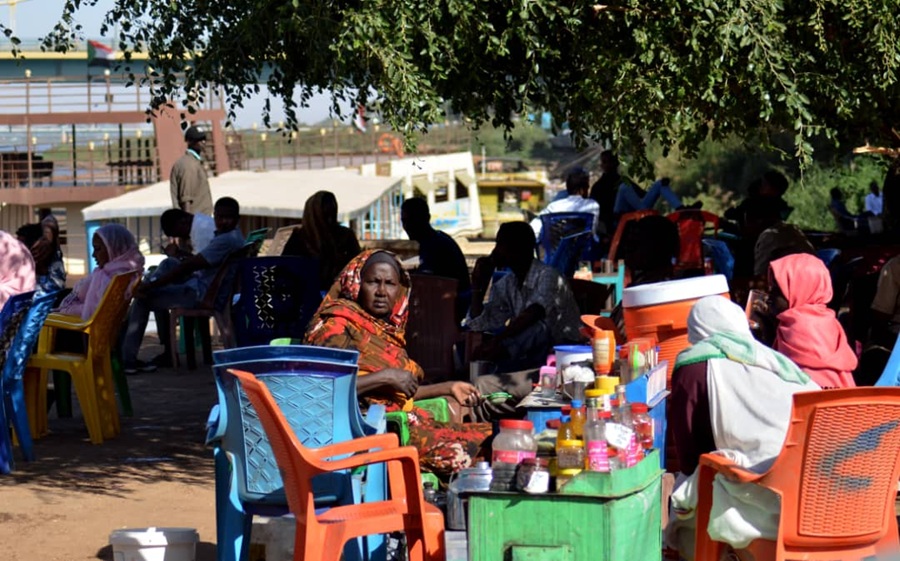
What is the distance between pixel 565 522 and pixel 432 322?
4.28 meters

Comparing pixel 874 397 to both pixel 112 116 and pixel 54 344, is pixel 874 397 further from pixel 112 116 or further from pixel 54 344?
pixel 112 116

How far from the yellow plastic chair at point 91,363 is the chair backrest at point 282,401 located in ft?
12.8

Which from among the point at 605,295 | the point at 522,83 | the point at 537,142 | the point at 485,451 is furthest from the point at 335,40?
the point at 537,142

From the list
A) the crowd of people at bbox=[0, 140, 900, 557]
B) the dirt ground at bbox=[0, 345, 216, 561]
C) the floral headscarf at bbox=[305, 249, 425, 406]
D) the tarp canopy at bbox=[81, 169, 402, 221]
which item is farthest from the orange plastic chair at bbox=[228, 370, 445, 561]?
the tarp canopy at bbox=[81, 169, 402, 221]

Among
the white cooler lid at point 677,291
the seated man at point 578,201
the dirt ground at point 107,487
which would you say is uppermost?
the seated man at point 578,201

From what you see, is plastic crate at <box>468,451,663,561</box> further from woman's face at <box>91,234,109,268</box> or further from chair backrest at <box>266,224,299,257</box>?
chair backrest at <box>266,224,299,257</box>

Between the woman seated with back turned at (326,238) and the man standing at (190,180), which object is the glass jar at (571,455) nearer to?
the woman seated with back turned at (326,238)

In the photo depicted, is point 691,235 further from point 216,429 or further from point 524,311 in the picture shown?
point 216,429

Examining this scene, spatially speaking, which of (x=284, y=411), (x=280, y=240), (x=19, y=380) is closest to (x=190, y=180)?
(x=280, y=240)

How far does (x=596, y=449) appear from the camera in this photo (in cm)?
401

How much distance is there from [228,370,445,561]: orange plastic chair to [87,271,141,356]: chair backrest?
4.09 metres

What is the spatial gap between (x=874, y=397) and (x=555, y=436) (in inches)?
38.3

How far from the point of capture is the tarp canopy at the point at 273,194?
2145cm

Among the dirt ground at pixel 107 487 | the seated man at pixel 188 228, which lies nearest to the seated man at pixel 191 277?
the seated man at pixel 188 228
